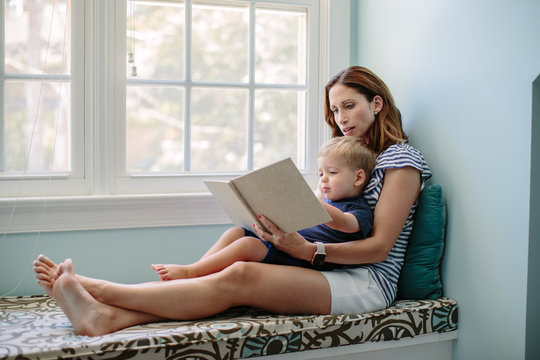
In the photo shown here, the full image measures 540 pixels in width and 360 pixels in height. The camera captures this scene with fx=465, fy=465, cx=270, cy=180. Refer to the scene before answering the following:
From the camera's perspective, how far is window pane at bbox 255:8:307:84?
2432 millimetres

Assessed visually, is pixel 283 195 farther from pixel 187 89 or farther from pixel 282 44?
pixel 282 44

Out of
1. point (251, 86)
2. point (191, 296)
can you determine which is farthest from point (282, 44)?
point (191, 296)

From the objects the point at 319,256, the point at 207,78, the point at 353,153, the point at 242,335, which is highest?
the point at 207,78

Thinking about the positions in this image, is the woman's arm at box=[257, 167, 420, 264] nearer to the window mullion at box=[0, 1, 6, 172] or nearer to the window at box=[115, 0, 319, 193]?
the window at box=[115, 0, 319, 193]

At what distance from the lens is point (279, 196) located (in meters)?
1.41

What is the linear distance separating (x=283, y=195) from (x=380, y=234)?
1.42ft

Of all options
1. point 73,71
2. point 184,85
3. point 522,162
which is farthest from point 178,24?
point 522,162

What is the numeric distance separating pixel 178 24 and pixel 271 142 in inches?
30.6

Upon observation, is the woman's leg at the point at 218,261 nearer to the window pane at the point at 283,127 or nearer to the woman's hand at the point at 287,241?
the woman's hand at the point at 287,241

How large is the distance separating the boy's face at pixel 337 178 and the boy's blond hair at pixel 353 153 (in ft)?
0.05

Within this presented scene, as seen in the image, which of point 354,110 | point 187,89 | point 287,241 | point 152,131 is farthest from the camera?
point 152,131

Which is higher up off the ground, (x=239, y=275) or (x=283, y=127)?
(x=283, y=127)

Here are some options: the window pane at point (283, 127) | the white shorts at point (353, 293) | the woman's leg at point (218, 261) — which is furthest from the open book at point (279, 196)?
the window pane at point (283, 127)

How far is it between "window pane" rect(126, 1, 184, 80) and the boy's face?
3.17ft
